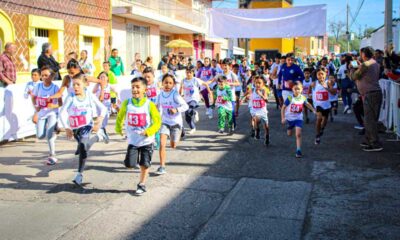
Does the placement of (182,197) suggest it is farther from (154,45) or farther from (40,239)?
(154,45)

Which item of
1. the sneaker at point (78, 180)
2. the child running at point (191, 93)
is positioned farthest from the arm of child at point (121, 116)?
the child running at point (191, 93)

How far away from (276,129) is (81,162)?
6521mm

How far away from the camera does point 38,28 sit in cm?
1706

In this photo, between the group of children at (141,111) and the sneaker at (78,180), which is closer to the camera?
the group of children at (141,111)

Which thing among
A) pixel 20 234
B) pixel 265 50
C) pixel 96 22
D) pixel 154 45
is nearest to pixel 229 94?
pixel 20 234

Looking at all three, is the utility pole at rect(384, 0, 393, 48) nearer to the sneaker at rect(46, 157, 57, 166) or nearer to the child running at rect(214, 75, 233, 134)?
the child running at rect(214, 75, 233, 134)

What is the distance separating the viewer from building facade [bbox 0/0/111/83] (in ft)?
50.4

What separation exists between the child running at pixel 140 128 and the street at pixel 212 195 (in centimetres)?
40

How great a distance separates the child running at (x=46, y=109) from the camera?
27.5 ft

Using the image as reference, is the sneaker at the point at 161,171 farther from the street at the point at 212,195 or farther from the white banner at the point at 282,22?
the white banner at the point at 282,22

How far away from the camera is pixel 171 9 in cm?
2995

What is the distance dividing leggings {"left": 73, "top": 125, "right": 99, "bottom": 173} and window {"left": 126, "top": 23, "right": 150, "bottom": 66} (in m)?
Answer: 17.9

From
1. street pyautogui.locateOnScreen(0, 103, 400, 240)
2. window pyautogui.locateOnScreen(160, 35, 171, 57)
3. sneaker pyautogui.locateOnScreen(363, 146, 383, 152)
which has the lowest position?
street pyautogui.locateOnScreen(0, 103, 400, 240)

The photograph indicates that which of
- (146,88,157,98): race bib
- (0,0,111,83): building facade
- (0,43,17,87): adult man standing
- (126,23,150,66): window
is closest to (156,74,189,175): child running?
(146,88,157,98): race bib
